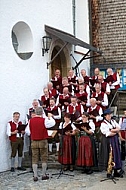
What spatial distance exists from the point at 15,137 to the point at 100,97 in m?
2.63

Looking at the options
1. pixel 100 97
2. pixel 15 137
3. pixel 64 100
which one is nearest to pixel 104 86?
pixel 100 97

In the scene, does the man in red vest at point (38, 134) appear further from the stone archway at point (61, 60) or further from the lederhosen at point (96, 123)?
the stone archway at point (61, 60)

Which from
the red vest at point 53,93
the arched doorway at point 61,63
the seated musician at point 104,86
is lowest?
the red vest at point 53,93

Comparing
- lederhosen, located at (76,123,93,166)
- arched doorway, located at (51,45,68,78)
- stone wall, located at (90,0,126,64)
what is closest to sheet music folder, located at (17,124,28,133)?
lederhosen, located at (76,123,93,166)

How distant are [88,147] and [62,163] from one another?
2.43 ft

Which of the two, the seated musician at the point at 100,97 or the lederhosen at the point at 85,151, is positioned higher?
the seated musician at the point at 100,97

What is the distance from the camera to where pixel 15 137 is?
31.4ft

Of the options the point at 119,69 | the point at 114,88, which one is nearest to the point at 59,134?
the point at 114,88

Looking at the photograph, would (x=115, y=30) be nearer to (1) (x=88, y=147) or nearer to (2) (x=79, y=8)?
(2) (x=79, y=8)

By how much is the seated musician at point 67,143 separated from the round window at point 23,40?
9.31 ft

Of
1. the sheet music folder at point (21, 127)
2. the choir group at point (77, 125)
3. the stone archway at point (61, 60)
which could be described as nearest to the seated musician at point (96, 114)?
the choir group at point (77, 125)

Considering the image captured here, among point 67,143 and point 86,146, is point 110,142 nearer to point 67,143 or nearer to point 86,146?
point 86,146

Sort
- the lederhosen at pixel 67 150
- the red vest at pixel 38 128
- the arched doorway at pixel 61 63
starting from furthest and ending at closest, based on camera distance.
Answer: the arched doorway at pixel 61 63 < the lederhosen at pixel 67 150 < the red vest at pixel 38 128

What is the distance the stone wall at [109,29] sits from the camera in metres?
14.2
